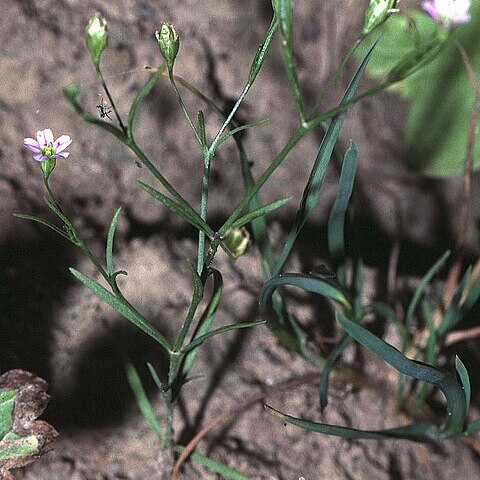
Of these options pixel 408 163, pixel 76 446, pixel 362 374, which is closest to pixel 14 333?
pixel 76 446

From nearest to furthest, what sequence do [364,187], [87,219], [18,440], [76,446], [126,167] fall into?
[18,440], [76,446], [87,219], [126,167], [364,187]

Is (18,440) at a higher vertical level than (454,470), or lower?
higher

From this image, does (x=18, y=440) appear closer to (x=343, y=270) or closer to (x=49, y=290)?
(x=49, y=290)

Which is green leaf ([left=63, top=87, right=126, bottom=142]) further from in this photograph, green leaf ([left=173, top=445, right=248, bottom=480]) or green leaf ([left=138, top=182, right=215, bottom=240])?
green leaf ([left=173, top=445, right=248, bottom=480])

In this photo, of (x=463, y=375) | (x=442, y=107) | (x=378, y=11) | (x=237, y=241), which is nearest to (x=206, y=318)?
(x=237, y=241)

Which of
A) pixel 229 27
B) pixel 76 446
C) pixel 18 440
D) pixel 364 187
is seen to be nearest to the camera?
pixel 18 440

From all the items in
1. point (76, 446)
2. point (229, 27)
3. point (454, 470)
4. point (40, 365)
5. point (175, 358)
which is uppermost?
point (229, 27)
